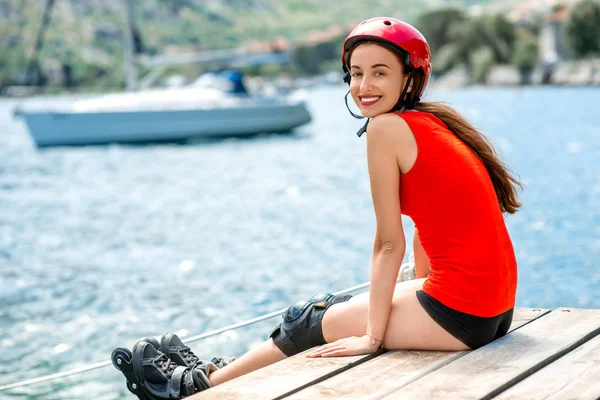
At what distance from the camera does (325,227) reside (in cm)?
1342

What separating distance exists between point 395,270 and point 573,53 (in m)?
95.1

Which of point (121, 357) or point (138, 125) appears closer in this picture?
point (121, 357)

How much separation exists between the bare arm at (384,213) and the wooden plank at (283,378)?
160 millimetres

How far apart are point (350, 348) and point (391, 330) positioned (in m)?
0.16

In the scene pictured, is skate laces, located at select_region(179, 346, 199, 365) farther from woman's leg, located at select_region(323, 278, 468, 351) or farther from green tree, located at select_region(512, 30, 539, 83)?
green tree, located at select_region(512, 30, 539, 83)

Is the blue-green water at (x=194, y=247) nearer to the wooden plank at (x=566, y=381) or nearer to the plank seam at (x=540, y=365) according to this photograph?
the plank seam at (x=540, y=365)

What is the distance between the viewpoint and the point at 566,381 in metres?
2.40

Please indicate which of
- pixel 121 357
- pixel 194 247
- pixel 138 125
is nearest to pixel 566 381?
pixel 121 357

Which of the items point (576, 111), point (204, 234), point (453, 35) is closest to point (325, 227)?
point (204, 234)

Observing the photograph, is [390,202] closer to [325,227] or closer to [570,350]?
[570,350]

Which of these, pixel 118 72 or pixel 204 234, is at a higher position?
pixel 118 72

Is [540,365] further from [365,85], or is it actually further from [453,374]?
[365,85]

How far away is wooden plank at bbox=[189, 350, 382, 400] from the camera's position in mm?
2449

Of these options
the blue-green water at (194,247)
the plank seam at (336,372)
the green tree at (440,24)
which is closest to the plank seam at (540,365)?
the plank seam at (336,372)
